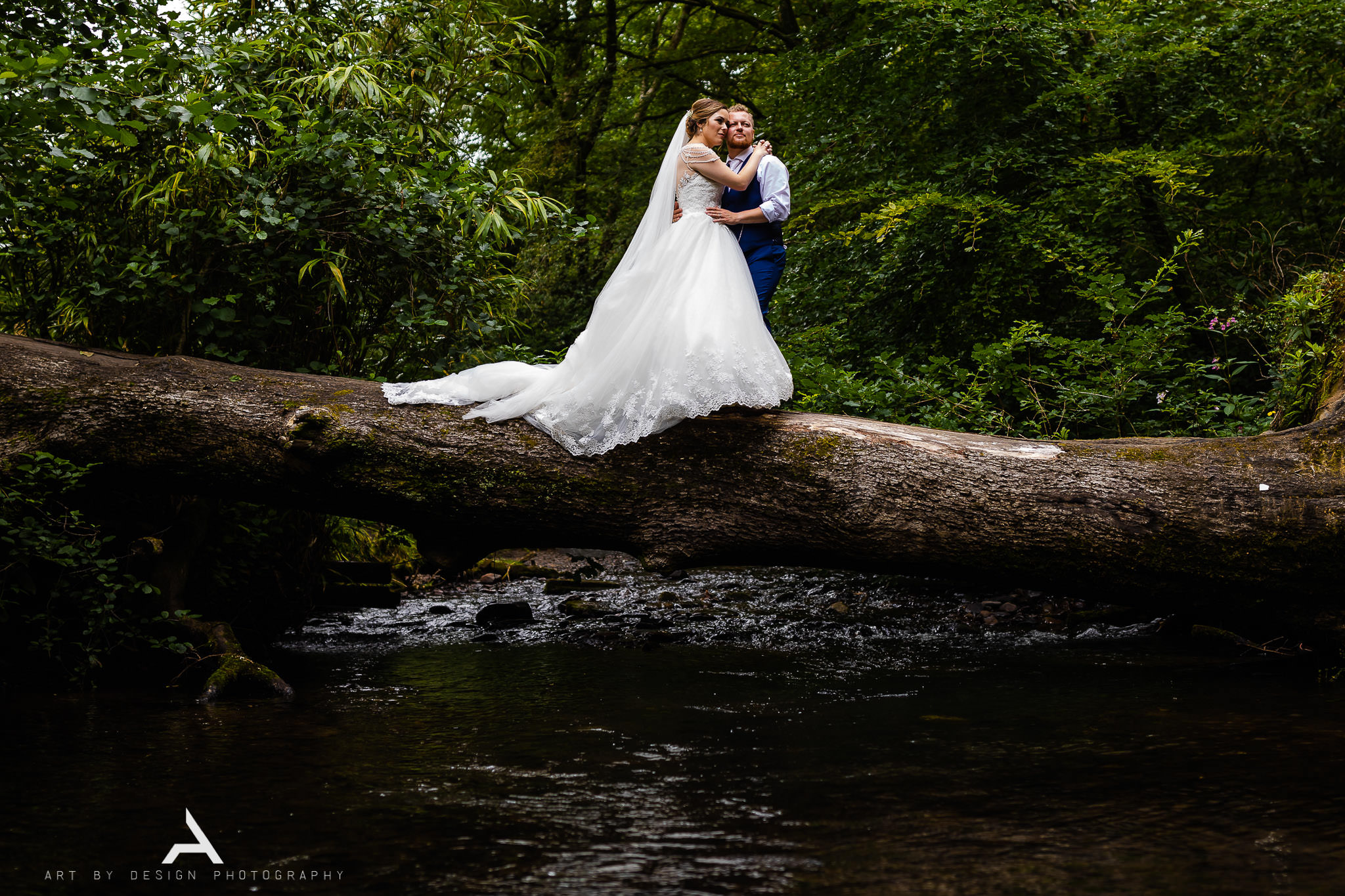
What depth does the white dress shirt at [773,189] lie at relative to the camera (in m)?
5.65

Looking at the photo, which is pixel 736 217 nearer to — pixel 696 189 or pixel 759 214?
pixel 759 214

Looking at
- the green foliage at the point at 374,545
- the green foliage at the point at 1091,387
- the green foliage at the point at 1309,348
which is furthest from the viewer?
the green foliage at the point at 374,545

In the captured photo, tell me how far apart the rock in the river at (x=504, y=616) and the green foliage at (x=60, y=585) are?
2405mm

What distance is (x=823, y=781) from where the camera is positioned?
345 centimetres

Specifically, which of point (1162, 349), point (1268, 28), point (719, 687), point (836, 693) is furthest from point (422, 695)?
point (1268, 28)

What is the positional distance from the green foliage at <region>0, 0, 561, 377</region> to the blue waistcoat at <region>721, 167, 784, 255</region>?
5.91 feet

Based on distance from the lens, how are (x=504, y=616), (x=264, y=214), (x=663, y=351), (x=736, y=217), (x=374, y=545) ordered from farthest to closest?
(x=374, y=545)
(x=504, y=616)
(x=264, y=214)
(x=736, y=217)
(x=663, y=351)

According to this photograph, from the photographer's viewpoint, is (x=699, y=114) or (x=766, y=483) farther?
(x=699, y=114)

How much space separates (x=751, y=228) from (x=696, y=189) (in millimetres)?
407

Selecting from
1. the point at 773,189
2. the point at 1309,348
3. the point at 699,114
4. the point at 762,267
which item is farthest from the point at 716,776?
the point at 1309,348

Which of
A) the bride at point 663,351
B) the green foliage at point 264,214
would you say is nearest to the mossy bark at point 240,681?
the bride at point 663,351

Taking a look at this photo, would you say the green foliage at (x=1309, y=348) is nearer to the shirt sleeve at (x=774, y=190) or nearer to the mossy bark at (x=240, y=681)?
the shirt sleeve at (x=774, y=190)

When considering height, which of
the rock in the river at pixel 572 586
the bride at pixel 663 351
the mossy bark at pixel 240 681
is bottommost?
the rock in the river at pixel 572 586

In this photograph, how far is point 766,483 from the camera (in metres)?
5.05
